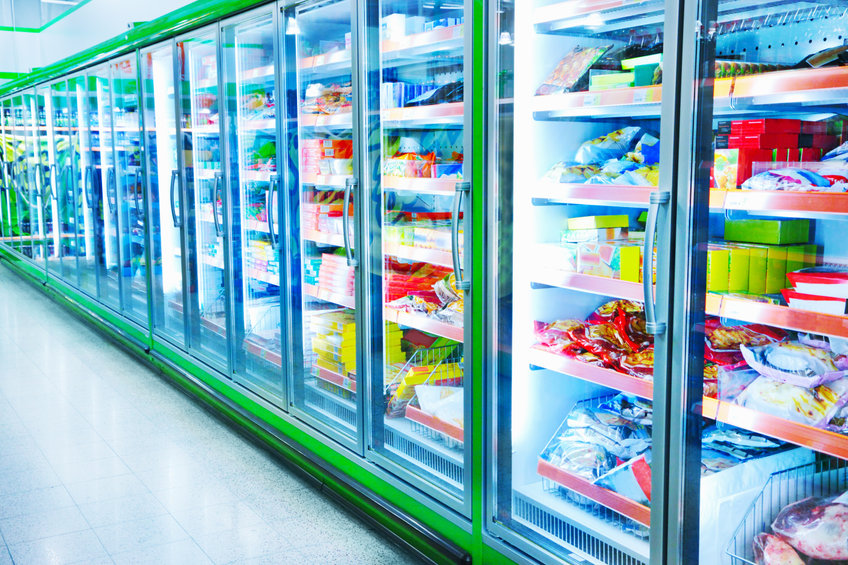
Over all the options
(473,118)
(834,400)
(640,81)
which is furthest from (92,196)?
(834,400)

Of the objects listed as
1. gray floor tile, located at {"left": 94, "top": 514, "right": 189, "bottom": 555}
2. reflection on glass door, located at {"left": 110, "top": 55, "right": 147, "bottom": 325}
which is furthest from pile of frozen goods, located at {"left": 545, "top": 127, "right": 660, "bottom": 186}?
reflection on glass door, located at {"left": 110, "top": 55, "right": 147, "bottom": 325}

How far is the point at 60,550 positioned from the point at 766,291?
104 inches

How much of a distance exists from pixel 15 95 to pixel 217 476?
8.09 m

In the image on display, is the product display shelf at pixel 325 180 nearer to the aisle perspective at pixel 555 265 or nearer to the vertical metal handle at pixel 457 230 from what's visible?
the aisle perspective at pixel 555 265

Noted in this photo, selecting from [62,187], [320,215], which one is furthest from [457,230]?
[62,187]

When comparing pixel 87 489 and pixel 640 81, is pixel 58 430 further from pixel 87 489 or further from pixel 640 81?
pixel 640 81

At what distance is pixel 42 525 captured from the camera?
3305 mm

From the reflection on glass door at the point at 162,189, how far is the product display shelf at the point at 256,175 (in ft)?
3.76

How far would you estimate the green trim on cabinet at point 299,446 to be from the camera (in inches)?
117

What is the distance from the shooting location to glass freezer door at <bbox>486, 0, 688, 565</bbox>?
2311mm

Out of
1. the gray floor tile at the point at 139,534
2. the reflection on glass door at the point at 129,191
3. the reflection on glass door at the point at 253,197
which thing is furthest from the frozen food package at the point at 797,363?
the reflection on glass door at the point at 129,191

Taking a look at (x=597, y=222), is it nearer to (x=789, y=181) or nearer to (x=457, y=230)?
(x=457, y=230)

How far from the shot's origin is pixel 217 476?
382 centimetres

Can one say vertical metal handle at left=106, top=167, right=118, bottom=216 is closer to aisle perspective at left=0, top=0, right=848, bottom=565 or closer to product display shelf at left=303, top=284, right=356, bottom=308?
aisle perspective at left=0, top=0, right=848, bottom=565
